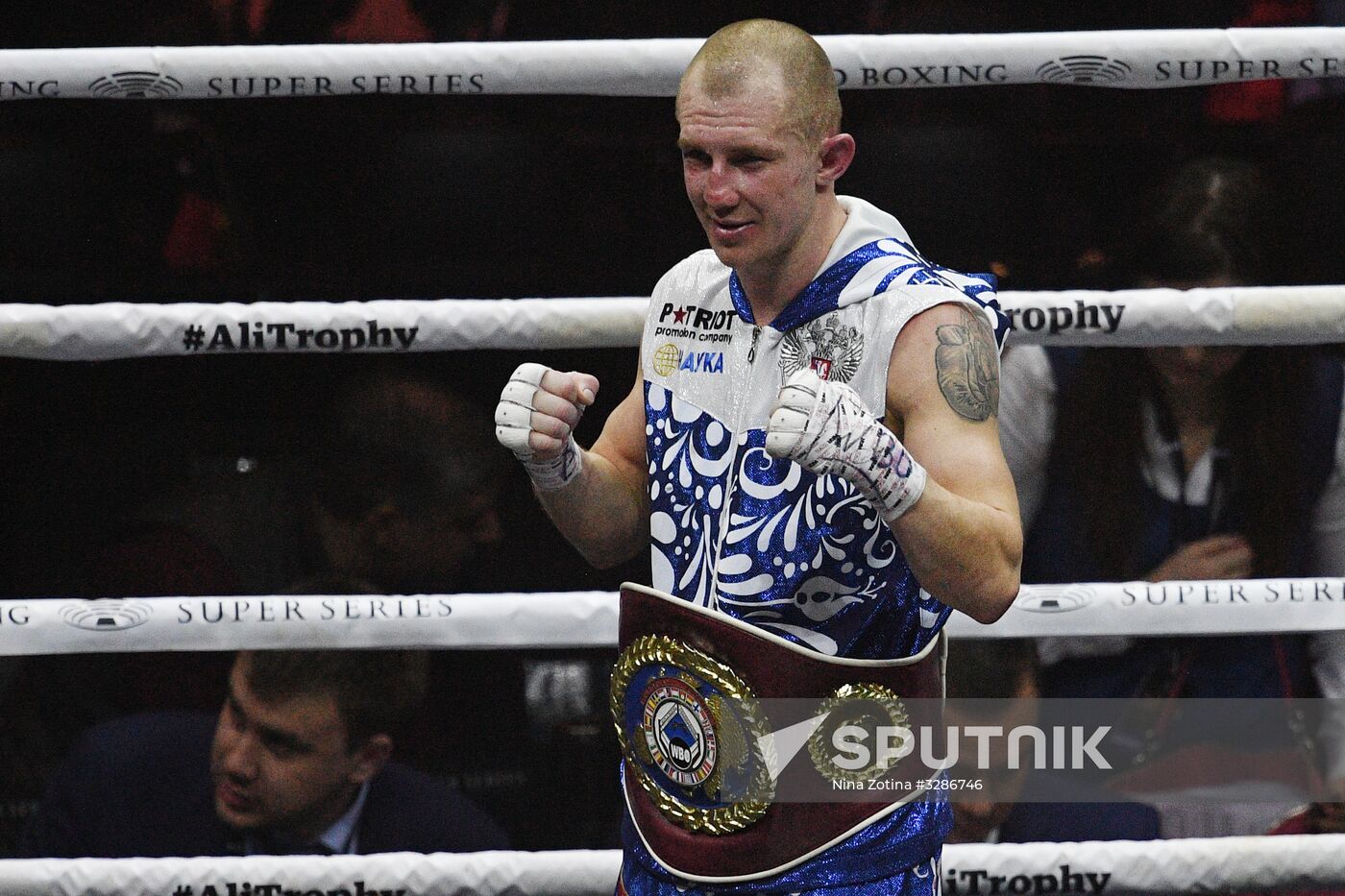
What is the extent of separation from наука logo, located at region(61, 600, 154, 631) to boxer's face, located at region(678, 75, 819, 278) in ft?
3.73

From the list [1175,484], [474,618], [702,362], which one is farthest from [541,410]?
[1175,484]

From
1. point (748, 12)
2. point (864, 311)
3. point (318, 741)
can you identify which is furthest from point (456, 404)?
point (864, 311)

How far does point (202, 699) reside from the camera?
331 centimetres

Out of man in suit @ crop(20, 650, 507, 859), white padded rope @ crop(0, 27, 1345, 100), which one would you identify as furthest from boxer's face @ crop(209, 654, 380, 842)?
white padded rope @ crop(0, 27, 1345, 100)

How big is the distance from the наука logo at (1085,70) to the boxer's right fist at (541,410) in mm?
967

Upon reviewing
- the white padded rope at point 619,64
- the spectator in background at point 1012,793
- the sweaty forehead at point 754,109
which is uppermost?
the white padded rope at point 619,64

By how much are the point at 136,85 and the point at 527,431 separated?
1005mm

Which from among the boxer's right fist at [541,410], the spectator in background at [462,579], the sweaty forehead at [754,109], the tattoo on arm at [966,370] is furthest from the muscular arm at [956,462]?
the spectator in background at [462,579]

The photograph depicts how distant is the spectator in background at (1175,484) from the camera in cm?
308

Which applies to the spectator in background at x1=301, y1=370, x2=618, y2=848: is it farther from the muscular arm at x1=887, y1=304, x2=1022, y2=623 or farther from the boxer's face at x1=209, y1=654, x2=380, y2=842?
the muscular arm at x1=887, y1=304, x2=1022, y2=623

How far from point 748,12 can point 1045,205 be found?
0.80 m

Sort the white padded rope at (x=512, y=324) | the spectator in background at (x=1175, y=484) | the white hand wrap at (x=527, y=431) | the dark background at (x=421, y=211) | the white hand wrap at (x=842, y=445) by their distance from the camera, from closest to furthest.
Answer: the white hand wrap at (x=842, y=445)
the white hand wrap at (x=527, y=431)
the white padded rope at (x=512, y=324)
the spectator in background at (x=1175, y=484)
the dark background at (x=421, y=211)

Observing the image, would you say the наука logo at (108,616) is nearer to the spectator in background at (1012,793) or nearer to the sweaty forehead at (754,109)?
the sweaty forehead at (754,109)

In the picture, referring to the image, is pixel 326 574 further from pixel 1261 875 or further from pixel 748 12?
pixel 1261 875
